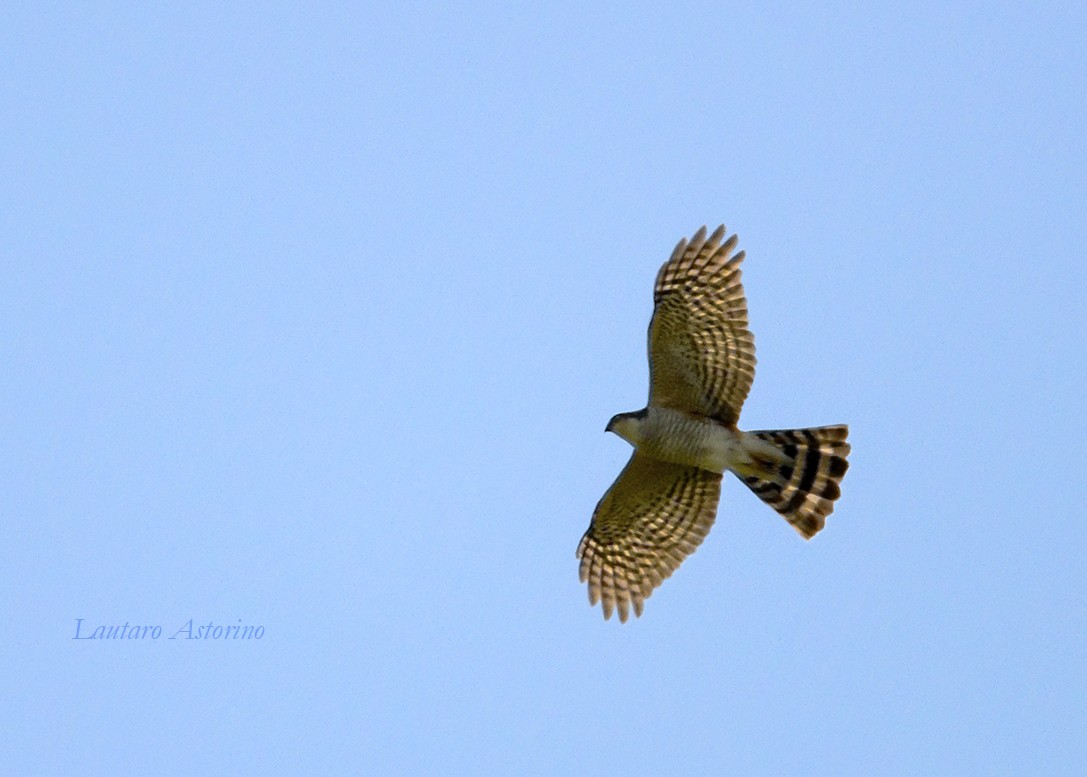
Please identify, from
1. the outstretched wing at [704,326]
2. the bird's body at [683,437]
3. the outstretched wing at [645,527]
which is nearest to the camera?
the outstretched wing at [704,326]

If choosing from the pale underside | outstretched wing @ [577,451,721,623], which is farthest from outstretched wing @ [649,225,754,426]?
outstretched wing @ [577,451,721,623]

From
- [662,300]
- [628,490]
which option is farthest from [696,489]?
[662,300]

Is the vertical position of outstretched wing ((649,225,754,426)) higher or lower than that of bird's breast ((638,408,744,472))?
higher

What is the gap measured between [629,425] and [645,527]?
108cm

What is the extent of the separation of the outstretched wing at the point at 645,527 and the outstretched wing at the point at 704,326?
2.61 ft

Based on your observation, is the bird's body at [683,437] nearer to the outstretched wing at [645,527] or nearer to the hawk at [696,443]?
the hawk at [696,443]

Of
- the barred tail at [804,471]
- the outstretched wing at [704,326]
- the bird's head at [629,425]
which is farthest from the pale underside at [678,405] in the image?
the barred tail at [804,471]

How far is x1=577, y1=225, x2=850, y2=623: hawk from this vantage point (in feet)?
41.0

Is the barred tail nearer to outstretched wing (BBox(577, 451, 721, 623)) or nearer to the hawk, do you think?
the hawk

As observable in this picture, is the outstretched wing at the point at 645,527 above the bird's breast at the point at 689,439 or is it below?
below

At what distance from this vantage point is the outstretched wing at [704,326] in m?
12.4

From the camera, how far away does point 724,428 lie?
41.5 ft

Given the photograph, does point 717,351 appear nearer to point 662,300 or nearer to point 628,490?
point 662,300

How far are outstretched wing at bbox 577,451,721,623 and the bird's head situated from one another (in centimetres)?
33
